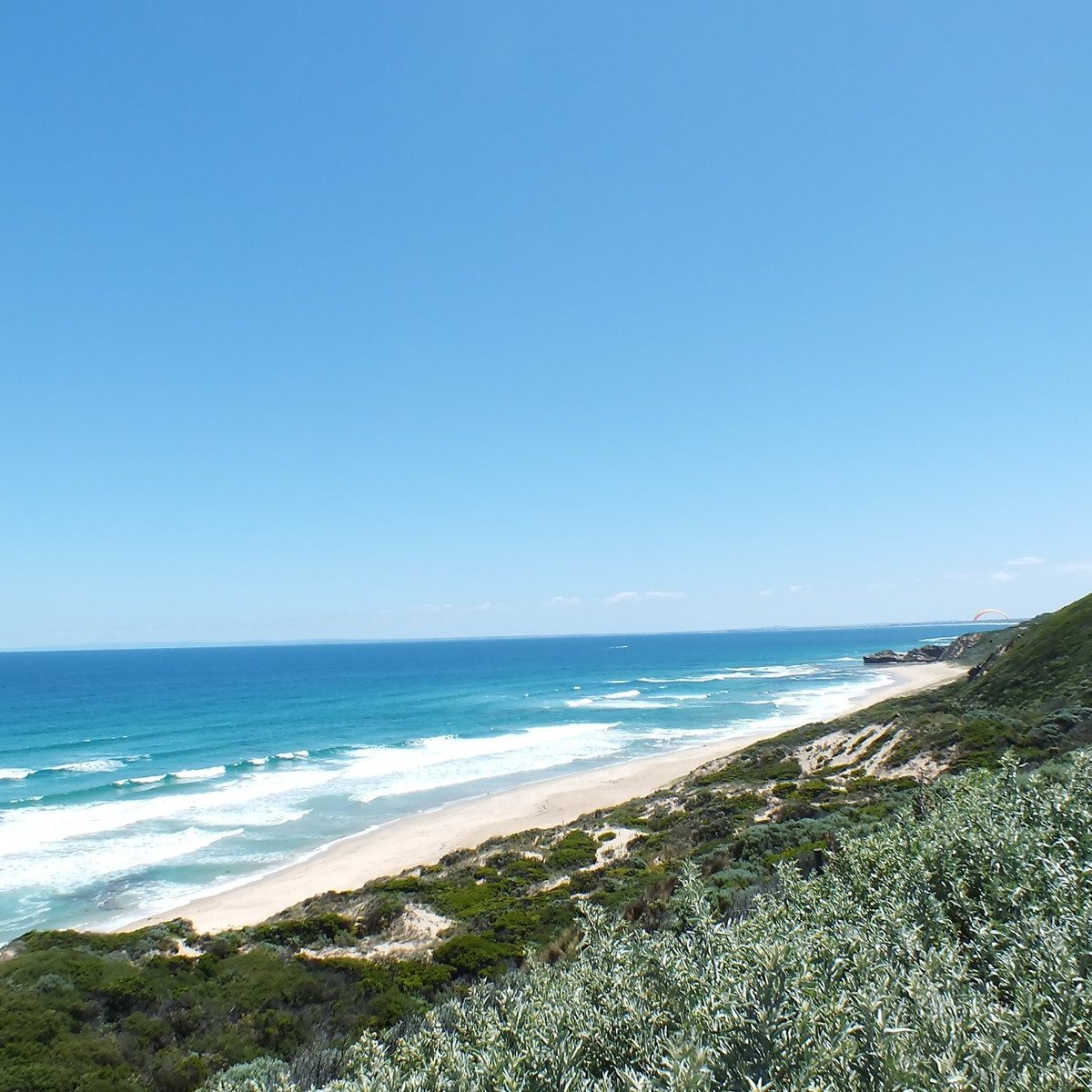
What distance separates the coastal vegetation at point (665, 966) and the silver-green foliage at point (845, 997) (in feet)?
0.09

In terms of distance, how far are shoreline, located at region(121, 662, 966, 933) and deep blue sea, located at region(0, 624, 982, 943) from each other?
1614 mm

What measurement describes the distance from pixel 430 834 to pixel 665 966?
26.7m

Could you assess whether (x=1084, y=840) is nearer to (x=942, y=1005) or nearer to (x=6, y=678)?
(x=942, y=1005)

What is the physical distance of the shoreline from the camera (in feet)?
74.8

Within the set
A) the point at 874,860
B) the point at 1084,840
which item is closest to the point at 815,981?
the point at 874,860

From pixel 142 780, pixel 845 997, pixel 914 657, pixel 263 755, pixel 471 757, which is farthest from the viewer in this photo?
pixel 914 657

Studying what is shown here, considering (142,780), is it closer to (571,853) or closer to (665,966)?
(571,853)

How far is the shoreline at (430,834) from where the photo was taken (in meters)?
22.8

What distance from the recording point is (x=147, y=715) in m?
76.7

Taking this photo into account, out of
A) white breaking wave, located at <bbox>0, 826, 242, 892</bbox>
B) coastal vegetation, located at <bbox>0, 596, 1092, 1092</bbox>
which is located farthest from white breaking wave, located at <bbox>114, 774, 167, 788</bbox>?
coastal vegetation, located at <bbox>0, 596, 1092, 1092</bbox>

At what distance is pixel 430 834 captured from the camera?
3089 cm

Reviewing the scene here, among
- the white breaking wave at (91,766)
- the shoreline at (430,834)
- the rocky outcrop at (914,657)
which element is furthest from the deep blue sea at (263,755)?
the rocky outcrop at (914,657)

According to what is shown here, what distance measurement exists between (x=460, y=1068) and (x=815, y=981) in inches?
122

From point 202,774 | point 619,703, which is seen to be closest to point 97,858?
point 202,774
